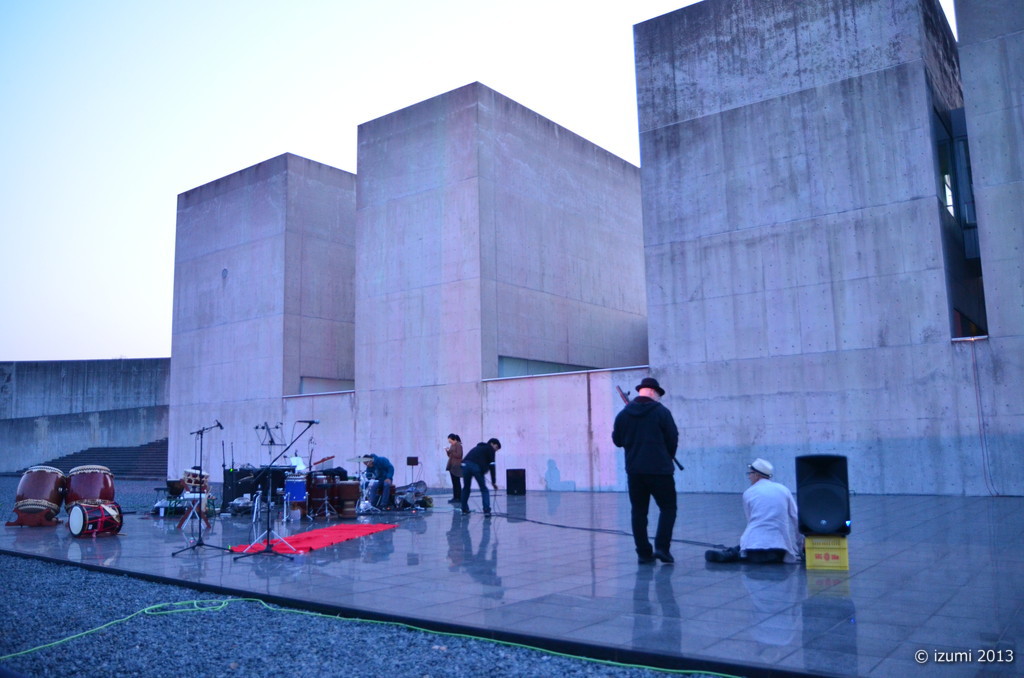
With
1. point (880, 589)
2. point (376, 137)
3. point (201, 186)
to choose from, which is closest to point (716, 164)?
point (376, 137)

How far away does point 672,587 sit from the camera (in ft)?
20.1

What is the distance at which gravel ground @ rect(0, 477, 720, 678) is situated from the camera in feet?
14.1

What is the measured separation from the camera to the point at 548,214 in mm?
25656

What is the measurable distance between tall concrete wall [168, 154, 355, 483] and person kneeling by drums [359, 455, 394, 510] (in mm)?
13524

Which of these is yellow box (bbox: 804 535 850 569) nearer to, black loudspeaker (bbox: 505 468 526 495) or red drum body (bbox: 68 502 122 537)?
red drum body (bbox: 68 502 122 537)

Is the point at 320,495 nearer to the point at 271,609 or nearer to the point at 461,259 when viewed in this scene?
the point at 271,609

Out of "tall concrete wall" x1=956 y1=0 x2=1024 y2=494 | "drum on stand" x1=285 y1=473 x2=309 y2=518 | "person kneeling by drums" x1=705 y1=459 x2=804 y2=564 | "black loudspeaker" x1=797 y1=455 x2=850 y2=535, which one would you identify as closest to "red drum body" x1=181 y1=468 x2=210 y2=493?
"drum on stand" x1=285 y1=473 x2=309 y2=518

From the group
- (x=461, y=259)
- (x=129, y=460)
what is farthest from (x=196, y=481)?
(x=129, y=460)

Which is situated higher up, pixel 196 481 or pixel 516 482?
pixel 196 481

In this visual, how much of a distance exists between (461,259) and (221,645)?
18.8 metres

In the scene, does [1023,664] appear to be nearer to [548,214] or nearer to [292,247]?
[548,214]

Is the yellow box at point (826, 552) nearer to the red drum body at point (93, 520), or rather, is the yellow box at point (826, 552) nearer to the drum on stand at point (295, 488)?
the drum on stand at point (295, 488)

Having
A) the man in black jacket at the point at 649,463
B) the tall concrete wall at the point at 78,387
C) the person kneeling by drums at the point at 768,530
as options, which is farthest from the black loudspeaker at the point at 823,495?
the tall concrete wall at the point at 78,387

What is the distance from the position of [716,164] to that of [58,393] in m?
34.8
